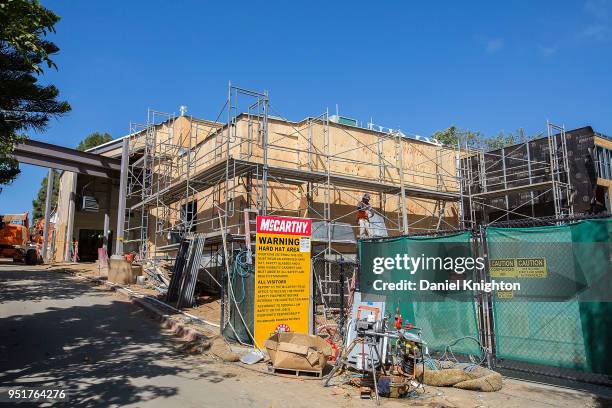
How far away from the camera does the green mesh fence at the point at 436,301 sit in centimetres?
788

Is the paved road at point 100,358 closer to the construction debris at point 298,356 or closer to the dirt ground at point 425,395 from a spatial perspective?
the dirt ground at point 425,395

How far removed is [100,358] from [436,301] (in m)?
6.07

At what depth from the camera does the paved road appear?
6.25 m

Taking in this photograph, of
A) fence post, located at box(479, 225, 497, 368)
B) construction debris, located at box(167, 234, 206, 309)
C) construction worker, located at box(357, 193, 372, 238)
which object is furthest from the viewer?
construction worker, located at box(357, 193, 372, 238)

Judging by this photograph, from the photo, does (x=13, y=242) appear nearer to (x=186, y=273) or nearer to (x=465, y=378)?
(x=186, y=273)

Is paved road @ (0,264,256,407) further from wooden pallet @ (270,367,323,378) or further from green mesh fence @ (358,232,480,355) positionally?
green mesh fence @ (358,232,480,355)

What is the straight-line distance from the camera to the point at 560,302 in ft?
22.4

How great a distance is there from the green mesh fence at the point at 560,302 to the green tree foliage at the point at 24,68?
743 cm

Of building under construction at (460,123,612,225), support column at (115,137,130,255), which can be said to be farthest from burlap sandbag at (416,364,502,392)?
support column at (115,137,130,255)

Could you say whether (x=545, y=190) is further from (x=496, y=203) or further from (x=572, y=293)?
(x=572, y=293)

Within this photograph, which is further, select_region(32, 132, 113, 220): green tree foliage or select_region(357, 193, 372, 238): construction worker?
select_region(32, 132, 113, 220): green tree foliage

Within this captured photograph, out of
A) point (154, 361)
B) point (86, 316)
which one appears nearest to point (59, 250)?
point (86, 316)

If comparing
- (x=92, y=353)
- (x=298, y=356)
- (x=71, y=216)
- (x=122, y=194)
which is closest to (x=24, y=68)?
(x=92, y=353)

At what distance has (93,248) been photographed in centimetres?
3250
